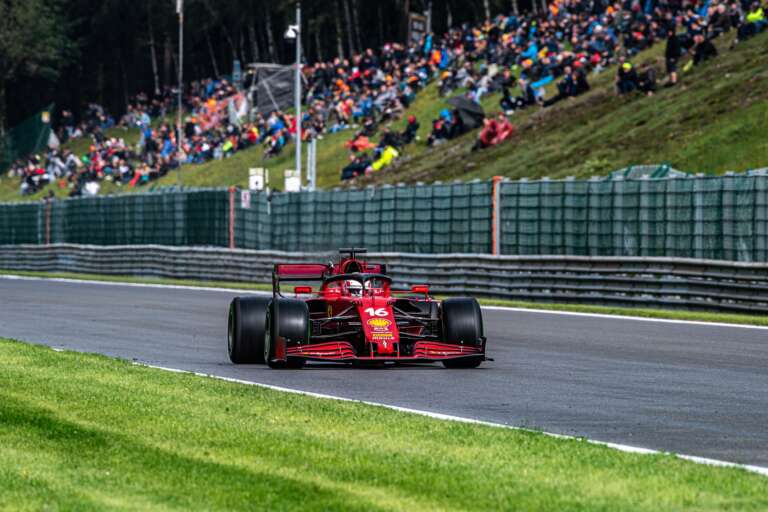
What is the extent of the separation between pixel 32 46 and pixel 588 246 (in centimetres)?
7333

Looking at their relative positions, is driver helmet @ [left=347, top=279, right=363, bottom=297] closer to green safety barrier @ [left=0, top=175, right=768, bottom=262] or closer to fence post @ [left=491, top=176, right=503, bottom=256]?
green safety barrier @ [left=0, top=175, right=768, bottom=262]

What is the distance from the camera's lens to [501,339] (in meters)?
19.1

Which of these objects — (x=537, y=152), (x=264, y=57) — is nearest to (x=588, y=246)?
(x=537, y=152)

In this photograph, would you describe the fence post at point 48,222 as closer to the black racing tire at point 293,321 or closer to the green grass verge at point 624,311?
the green grass verge at point 624,311

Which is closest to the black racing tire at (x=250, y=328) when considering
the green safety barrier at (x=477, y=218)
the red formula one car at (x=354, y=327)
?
the red formula one car at (x=354, y=327)

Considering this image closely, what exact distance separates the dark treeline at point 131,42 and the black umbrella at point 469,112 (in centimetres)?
3296

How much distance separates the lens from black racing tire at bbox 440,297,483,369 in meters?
14.8

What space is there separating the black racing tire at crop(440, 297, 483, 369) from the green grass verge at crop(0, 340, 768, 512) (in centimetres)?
382

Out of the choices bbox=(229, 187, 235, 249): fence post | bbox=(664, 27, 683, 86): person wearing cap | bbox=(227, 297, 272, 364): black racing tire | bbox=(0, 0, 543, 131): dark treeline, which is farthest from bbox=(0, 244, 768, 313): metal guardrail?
bbox=(0, 0, 543, 131): dark treeline

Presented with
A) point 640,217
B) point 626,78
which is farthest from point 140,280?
point 640,217

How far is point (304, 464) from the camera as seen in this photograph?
26.2ft

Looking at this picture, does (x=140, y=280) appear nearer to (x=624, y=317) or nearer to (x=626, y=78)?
(x=626, y=78)

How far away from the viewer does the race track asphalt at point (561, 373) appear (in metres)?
10.4

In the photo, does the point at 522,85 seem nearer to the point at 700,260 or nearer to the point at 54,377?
the point at 700,260
